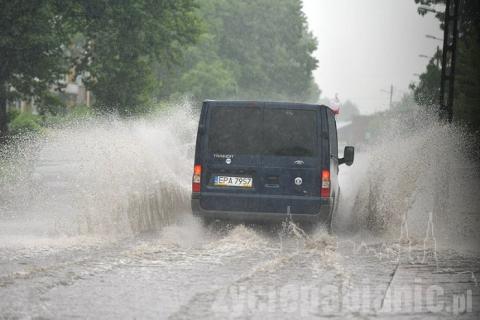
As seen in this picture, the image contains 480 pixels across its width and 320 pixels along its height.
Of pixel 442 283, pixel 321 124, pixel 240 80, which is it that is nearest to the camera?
pixel 442 283

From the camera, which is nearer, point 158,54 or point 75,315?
point 75,315

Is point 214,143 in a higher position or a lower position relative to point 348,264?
higher

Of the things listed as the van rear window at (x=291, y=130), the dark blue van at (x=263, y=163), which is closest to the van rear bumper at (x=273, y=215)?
the dark blue van at (x=263, y=163)

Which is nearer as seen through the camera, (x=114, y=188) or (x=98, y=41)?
(x=114, y=188)

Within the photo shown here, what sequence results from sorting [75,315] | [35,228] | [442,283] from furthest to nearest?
[35,228] → [442,283] → [75,315]

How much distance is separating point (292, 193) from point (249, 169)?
27.6 inches

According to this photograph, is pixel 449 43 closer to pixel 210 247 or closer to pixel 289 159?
pixel 289 159

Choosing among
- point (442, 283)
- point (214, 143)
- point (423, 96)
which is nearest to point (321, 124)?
point (214, 143)

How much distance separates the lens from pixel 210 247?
11.6m

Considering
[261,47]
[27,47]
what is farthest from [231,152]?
[261,47]

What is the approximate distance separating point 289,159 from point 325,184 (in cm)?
62

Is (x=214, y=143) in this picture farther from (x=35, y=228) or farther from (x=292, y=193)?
(x=35, y=228)

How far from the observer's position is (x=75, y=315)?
7.12m

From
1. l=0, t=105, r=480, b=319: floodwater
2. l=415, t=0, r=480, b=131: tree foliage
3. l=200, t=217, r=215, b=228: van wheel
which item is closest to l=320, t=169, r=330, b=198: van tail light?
l=0, t=105, r=480, b=319: floodwater
